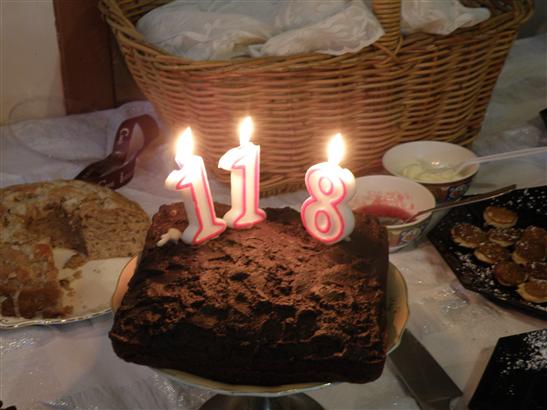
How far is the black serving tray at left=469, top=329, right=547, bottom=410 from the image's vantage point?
0.73 metres

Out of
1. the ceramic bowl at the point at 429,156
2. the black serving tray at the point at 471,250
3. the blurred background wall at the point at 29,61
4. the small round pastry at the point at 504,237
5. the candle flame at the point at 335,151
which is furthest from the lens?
the blurred background wall at the point at 29,61

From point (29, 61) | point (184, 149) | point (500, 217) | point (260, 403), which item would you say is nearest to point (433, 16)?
point (500, 217)

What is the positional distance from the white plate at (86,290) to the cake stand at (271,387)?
19 cm

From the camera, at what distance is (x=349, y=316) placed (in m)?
0.65

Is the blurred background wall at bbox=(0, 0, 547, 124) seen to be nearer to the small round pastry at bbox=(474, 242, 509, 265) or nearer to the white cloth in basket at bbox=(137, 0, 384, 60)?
the white cloth in basket at bbox=(137, 0, 384, 60)

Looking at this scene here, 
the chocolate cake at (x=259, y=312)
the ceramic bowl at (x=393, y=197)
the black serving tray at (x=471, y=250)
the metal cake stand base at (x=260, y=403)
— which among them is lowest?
the metal cake stand base at (x=260, y=403)

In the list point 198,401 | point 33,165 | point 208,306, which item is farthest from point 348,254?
point 33,165

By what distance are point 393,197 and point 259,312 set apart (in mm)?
518

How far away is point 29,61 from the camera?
1.44m

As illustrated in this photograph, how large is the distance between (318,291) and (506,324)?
1.35 ft

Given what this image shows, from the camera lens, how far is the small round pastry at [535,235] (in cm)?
102

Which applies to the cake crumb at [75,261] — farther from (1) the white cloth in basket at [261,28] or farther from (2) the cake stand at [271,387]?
(1) the white cloth in basket at [261,28]

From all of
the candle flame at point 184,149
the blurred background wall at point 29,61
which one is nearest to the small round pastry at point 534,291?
the candle flame at point 184,149

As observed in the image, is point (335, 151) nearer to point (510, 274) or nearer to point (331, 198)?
point (331, 198)
